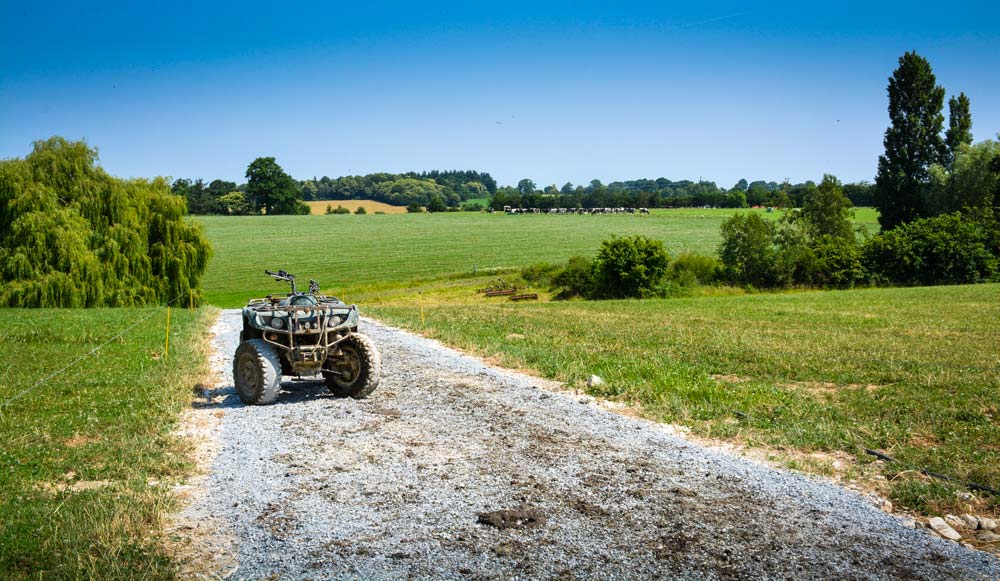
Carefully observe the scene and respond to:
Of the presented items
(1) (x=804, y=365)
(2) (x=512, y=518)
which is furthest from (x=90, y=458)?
(1) (x=804, y=365)

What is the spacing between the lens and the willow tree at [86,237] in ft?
121

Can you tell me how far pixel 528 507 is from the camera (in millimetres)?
7148

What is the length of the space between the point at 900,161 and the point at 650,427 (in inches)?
2965

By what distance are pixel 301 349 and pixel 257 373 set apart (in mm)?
767

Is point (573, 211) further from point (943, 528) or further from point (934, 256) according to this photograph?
point (943, 528)

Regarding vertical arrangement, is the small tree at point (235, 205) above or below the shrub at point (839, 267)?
above

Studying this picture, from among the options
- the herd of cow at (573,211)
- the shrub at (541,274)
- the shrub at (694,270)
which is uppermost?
the herd of cow at (573,211)

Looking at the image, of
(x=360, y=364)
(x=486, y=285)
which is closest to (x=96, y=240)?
(x=486, y=285)

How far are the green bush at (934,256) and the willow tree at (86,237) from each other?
46.9m

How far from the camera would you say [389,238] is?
8838 centimetres

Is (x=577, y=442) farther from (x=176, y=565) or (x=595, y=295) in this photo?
(x=595, y=295)

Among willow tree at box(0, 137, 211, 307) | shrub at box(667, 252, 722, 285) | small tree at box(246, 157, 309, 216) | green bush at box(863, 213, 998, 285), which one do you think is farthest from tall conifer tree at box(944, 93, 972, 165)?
small tree at box(246, 157, 309, 216)

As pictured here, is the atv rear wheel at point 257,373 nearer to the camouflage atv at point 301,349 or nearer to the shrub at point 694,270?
the camouflage atv at point 301,349

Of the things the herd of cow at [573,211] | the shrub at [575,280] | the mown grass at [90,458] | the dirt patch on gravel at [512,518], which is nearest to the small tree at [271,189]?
the herd of cow at [573,211]
